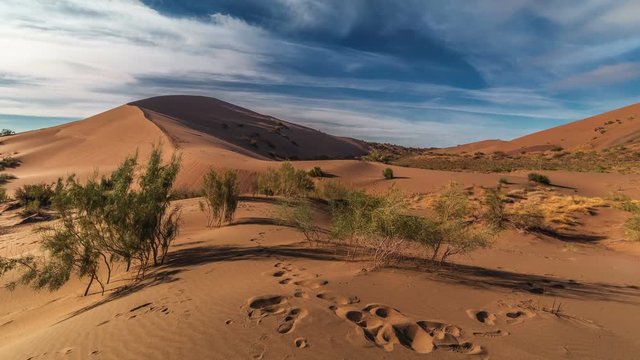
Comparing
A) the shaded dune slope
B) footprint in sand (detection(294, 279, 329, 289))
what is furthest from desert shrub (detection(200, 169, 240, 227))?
the shaded dune slope

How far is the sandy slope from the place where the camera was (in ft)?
171

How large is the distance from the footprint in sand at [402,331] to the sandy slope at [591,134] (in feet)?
187

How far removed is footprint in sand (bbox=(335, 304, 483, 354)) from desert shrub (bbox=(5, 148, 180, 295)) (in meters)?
4.29

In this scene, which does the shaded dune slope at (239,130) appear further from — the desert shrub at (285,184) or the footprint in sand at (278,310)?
the footprint in sand at (278,310)

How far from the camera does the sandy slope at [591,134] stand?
52031 millimetres

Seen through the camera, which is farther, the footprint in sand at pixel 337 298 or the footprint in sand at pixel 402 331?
the footprint in sand at pixel 337 298

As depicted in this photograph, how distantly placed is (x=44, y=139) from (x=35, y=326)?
40462 millimetres

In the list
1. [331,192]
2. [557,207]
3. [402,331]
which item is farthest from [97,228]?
[557,207]

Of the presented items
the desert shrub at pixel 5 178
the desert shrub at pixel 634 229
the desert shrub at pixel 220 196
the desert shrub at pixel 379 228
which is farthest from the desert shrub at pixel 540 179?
the desert shrub at pixel 5 178

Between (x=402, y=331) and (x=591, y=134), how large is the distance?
76.8 metres

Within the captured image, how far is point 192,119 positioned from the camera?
53281 mm

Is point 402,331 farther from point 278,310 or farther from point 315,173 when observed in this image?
point 315,173

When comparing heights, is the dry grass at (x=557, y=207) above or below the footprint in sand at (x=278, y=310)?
above

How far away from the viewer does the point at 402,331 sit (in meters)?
4.06
